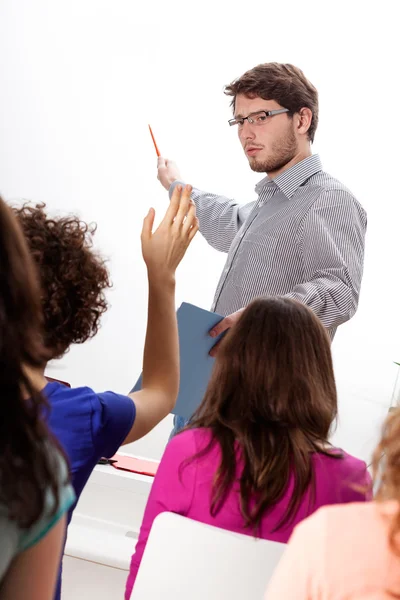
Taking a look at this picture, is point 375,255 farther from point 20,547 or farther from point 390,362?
point 20,547

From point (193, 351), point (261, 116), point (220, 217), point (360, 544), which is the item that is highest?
point (261, 116)

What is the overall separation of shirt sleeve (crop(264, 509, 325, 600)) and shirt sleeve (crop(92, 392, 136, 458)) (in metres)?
0.48

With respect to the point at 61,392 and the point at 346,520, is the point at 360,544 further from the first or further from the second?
the point at 61,392

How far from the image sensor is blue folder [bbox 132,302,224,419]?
1.77 metres

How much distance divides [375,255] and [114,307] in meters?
1.33

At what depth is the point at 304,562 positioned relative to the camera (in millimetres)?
645

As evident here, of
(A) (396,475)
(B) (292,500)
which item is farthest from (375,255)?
(A) (396,475)

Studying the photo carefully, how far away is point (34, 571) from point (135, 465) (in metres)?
2.42

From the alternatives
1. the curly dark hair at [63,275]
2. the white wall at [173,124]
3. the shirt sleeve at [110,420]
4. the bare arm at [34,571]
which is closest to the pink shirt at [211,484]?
the shirt sleeve at [110,420]

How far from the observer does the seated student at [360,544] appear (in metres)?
0.60

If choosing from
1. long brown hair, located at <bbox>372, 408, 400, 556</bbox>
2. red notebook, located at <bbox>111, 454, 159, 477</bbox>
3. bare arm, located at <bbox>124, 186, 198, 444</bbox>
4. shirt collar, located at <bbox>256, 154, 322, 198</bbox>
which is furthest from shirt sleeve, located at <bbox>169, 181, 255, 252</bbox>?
long brown hair, located at <bbox>372, 408, 400, 556</bbox>

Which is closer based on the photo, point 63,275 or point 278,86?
point 63,275

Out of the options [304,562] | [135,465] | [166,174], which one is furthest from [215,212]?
[304,562]

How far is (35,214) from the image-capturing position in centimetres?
116
